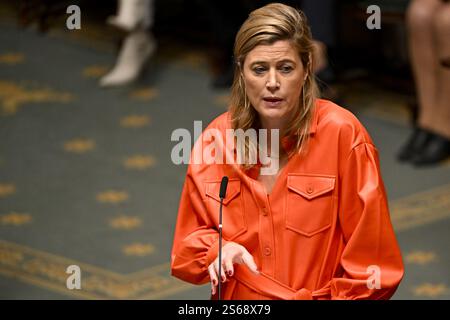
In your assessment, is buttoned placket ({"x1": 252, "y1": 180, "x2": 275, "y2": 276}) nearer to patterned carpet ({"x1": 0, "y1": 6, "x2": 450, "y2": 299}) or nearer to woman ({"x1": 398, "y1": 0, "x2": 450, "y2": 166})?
patterned carpet ({"x1": 0, "y1": 6, "x2": 450, "y2": 299})

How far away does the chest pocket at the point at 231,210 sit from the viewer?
322cm

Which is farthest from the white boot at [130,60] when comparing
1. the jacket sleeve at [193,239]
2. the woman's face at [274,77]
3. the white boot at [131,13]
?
the woman's face at [274,77]

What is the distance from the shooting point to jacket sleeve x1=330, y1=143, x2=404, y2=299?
3.06m

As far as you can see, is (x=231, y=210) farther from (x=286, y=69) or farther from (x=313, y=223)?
(x=286, y=69)

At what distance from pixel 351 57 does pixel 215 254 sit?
4.92 meters

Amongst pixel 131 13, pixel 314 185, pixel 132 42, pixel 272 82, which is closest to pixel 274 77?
pixel 272 82

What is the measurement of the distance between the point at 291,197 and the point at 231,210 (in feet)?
0.62

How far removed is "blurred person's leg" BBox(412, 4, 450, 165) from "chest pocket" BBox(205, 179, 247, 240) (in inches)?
140

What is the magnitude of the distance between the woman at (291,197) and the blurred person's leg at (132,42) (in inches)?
178

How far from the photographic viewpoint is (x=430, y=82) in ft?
22.2

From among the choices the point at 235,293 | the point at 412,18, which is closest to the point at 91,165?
the point at 412,18

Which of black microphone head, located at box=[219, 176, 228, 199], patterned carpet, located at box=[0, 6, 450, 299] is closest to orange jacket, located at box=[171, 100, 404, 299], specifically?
black microphone head, located at box=[219, 176, 228, 199]

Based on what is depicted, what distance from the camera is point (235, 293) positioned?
327cm

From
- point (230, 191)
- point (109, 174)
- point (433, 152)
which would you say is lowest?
point (109, 174)
